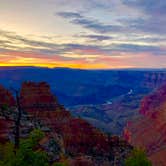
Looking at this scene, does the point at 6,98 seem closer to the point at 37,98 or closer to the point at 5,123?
the point at 5,123

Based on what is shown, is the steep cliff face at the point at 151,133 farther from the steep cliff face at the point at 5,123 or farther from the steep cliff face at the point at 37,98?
the steep cliff face at the point at 5,123

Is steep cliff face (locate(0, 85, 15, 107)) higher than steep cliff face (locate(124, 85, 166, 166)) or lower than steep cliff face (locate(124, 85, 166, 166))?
higher

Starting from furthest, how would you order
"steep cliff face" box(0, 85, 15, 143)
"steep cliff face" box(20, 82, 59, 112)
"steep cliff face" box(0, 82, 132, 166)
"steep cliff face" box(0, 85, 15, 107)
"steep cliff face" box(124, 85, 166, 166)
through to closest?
"steep cliff face" box(124, 85, 166, 166) → "steep cliff face" box(20, 82, 59, 112) → "steep cliff face" box(0, 85, 15, 107) → "steep cliff face" box(0, 82, 132, 166) → "steep cliff face" box(0, 85, 15, 143)

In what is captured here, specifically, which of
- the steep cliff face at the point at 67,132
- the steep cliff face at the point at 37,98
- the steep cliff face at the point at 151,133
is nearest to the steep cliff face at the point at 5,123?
the steep cliff face at the point at 67,132

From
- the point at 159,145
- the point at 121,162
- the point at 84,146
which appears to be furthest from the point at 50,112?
the point at 159,145

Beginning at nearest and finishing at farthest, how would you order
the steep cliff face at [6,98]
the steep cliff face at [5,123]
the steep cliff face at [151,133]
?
1. the steep cliff face at [5,123]
2. the steep cliff face at [6,98]
3. the steep cliff face at [151,133]

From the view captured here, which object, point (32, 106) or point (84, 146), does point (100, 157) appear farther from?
point (32, 106)

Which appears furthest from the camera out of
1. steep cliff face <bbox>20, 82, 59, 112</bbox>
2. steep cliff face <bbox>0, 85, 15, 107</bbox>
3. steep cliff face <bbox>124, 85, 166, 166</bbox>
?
steep cliff face <bbox>124, 85, 166, 166</bbox>

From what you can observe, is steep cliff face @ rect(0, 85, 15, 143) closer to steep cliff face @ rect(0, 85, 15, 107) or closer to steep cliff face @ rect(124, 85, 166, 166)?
steep cliff face @ rect(0, 85, 15, 107)

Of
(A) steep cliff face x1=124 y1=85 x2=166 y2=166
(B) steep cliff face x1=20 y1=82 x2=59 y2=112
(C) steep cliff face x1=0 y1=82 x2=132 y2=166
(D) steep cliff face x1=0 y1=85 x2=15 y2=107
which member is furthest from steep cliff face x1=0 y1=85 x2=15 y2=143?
(A) steep cliff face x1=124 y1=85 x2=166 y2=166

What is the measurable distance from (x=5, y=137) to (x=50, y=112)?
23020mm

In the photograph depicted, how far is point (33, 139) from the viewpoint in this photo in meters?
36.0

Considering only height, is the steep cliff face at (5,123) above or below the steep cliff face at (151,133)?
above

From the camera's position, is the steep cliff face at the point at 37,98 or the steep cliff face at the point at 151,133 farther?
the steep cliff face at the point at 151,133
